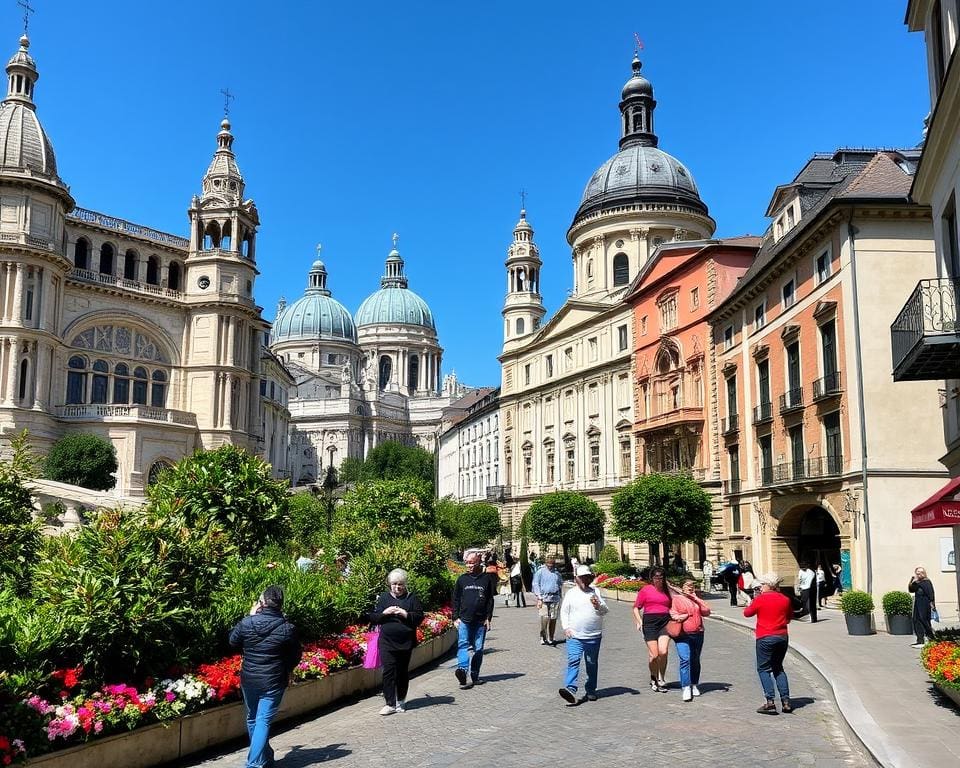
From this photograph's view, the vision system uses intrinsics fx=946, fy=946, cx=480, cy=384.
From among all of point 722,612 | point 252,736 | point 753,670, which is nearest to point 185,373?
point 722,612

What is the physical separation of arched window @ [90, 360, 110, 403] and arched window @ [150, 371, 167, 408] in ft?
9.95

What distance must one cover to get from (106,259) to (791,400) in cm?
4625

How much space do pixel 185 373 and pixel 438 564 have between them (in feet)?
146

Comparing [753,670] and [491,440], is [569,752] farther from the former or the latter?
[491,440]

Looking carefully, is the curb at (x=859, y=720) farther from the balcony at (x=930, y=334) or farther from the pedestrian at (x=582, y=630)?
the balcony at (x=930, y=334)

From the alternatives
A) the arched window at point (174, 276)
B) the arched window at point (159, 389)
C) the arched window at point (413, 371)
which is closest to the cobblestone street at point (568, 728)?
the arched window at point (159, 389)

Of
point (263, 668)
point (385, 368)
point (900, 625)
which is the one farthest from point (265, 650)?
point (385, 368)

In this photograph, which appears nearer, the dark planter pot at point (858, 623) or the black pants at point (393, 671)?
the black pants at point (393, 671)

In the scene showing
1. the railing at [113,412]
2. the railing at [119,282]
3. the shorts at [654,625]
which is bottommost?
the shorts at [654,625]

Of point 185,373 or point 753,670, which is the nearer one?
point 753,670

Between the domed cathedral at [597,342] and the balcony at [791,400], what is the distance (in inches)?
951

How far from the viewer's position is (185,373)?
6206 cm

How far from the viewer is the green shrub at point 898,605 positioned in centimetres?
2331

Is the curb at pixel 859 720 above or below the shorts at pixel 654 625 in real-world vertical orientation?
below
